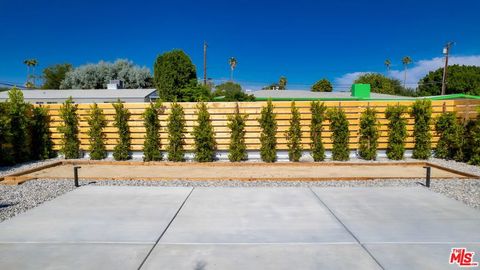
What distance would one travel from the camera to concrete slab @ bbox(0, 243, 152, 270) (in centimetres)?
313

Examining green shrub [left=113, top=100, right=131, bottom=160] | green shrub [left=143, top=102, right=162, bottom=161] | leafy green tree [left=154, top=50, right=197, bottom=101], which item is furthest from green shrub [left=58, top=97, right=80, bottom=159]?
leafy green tree [left=154, top=50, right=197, bottom=101]

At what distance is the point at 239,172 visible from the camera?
25.6 ft

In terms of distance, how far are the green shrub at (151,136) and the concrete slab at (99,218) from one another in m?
3.60

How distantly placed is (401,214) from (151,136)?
279 inches

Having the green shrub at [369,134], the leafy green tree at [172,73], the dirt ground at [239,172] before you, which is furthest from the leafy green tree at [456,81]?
the dirt ground at [239,172]

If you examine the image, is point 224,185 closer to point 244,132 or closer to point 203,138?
point 203,138

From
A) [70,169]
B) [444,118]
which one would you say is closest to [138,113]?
[70,169]

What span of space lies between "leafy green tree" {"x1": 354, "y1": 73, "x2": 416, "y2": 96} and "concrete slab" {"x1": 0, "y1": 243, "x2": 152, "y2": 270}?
5164 centimetres

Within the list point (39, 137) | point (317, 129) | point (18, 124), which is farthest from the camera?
point (39, 137)

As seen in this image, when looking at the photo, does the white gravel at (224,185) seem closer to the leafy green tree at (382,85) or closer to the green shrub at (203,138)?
the green shrub at (203,138)

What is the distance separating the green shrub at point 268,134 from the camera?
9438 mm

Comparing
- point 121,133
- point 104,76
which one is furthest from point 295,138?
point 104,76

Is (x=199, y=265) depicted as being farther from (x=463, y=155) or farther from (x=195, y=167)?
(x=463, y=155)

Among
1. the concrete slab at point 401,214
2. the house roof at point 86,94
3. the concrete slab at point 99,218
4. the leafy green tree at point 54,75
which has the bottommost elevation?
the concrete slab at point 99,218
